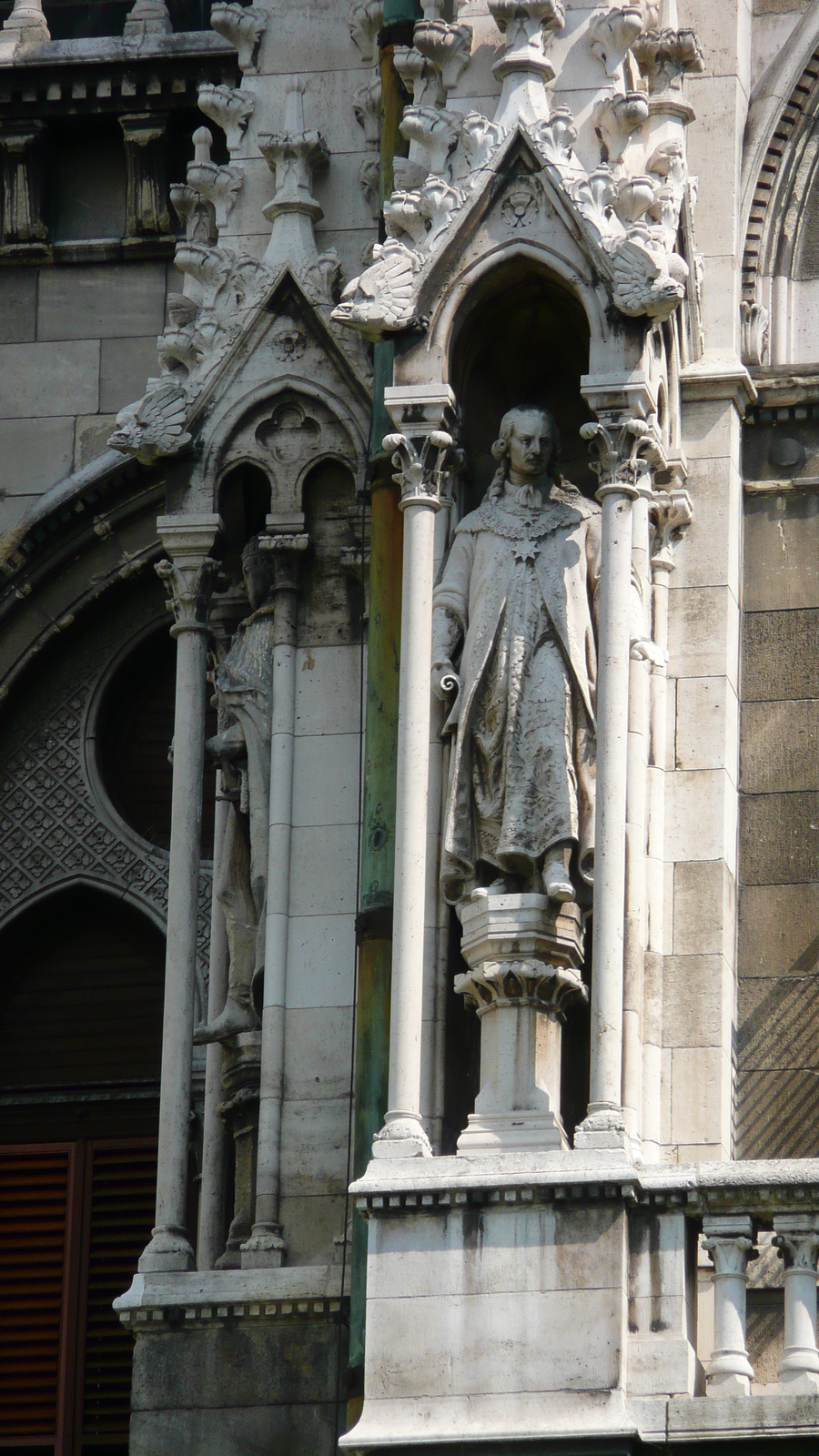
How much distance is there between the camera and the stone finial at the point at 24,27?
19.1 meters

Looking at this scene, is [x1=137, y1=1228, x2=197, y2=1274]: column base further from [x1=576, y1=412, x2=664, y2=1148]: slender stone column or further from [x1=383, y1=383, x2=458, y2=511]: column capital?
[x1=383, y1=383, x2=458, y2=511]: column capital

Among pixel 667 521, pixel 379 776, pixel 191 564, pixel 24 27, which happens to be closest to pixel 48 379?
pixel 24 27

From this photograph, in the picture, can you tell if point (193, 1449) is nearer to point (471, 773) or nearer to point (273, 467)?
point (471, 773)

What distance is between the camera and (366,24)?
17.0m

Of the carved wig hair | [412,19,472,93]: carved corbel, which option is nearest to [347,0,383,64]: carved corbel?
[412,19,472,93]: carved corbel

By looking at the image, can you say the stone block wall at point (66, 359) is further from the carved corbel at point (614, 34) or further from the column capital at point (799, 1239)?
the column capital at point (799, 1239)

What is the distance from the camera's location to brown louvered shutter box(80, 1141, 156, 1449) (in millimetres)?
17672

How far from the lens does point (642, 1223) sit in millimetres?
14242

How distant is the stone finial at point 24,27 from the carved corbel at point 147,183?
0.61 metres

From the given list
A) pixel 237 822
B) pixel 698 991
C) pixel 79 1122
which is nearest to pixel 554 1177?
pixel 698 991

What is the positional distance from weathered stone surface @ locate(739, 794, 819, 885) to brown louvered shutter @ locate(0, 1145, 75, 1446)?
3.97 m

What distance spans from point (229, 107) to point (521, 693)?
3.59 metres

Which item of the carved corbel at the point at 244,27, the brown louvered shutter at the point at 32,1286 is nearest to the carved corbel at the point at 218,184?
the carved corbel at the point at 244,27

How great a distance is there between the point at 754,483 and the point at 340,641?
1883mm
